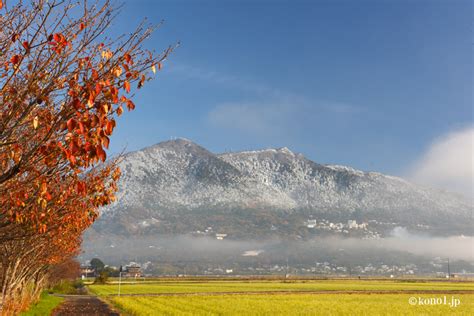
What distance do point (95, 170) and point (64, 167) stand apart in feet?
23.1

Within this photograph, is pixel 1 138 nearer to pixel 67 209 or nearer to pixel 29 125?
pixel 29 125

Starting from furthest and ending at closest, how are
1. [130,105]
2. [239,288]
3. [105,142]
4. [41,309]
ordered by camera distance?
[239,288] < [41,309] < [130,105] < [105,142]

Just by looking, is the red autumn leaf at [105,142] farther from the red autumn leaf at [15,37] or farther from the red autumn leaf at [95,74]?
the red autumn leaf at [15,37]

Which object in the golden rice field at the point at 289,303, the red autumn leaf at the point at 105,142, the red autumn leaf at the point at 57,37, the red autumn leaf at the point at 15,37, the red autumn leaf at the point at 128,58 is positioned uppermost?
the red autumn leaf at the point at 15,37

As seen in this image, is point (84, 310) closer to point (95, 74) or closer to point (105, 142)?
point (95, 74)

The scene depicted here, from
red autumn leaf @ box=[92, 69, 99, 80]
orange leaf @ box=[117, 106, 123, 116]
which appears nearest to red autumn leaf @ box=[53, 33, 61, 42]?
red autumn leaf @ box=[92, 69, 99, 80]

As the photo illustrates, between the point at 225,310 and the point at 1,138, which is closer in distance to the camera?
the point at 1,138

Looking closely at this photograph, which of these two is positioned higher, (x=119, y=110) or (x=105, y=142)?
(x=119, y=110)

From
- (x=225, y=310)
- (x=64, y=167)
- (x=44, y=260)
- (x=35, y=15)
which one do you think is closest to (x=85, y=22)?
(x=35, y=15)

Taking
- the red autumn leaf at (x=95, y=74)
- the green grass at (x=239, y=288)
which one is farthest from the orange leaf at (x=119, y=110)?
the green grass at (x=239, y=288)

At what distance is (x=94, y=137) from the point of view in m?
5.82

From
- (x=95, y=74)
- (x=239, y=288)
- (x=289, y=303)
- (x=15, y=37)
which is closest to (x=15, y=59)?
(x=15, y=37)

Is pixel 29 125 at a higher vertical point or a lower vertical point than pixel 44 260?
higher

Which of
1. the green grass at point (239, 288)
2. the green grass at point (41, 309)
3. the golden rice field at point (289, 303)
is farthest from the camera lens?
the green grass at point (239, 288)
